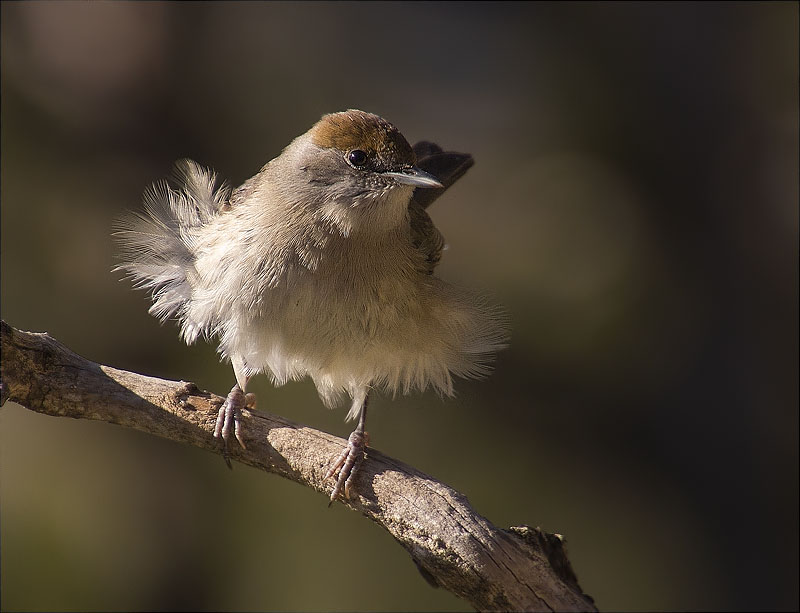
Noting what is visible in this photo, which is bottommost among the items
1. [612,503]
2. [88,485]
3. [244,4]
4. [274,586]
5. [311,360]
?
[274,586]

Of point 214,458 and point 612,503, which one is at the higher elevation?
point 612,503

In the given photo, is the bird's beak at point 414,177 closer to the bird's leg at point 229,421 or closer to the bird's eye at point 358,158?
the bird's eye at point 358,158

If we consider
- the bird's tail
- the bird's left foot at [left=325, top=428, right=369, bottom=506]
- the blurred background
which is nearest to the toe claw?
the bird's left foot at [left=325, top=428, right=369, bottom=506]

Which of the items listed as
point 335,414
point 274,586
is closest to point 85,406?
point 335,414

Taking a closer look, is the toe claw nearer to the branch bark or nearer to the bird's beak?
the branch bark


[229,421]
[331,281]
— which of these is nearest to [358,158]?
[331,281]

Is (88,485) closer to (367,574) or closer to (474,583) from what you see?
(367,574)
